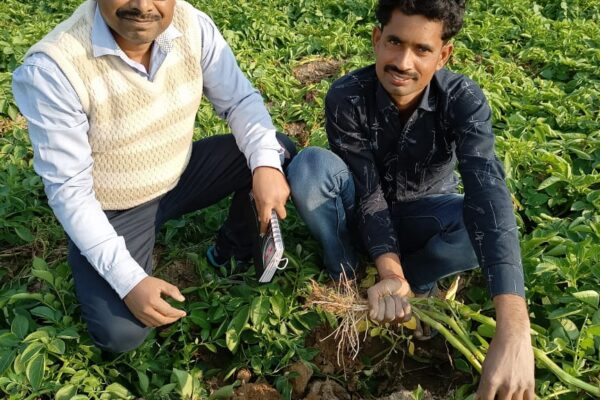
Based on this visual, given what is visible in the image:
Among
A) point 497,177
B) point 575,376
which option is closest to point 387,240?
point 497,177

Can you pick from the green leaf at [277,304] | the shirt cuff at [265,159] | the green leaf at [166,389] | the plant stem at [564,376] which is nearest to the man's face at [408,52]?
the shirt cuff at [265,159]

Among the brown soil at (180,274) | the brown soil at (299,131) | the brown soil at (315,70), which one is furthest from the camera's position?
the brown soil at (315,70)

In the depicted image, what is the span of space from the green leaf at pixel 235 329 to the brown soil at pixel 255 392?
0.15m

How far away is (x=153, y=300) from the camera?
1992 millimetres

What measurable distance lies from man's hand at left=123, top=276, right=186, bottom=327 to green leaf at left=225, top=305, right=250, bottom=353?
0.87 feet

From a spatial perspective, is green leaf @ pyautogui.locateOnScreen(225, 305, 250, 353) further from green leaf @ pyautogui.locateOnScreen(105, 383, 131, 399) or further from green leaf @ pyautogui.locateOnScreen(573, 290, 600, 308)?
green leaf @ pyautogui.locateOnScreen(573, 290, 600, 308)

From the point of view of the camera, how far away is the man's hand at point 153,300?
1992mm

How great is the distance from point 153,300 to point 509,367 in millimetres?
1060

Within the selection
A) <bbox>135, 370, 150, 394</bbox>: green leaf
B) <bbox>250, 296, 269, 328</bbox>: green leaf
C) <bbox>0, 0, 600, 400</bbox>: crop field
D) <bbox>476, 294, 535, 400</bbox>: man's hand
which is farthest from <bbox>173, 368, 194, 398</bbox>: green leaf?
<bbox>476, 294, 535, 400</bbox>: man's hand

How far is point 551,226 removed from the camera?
8.46 feet

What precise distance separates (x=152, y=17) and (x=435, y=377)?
1546mm

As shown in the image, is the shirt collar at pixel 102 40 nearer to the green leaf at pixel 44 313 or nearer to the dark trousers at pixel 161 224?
the dark trousers at pixel 161 224

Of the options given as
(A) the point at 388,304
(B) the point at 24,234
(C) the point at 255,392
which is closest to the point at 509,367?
(A) the point at 388,304

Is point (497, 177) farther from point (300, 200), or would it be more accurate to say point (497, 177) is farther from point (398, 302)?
point (300, 200)
